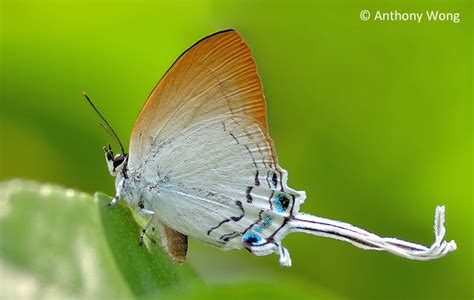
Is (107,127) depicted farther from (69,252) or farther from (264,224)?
(69,252)

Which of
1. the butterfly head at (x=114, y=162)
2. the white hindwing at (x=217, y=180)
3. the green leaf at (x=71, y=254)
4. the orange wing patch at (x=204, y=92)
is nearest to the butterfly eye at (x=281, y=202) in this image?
the white hindwing at (x=217, y=180)

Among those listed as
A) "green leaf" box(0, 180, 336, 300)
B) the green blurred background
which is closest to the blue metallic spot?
the green blurred background

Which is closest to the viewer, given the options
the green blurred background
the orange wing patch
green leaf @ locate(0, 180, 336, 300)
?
green leaf @ locate(0, 180, 336, 300)

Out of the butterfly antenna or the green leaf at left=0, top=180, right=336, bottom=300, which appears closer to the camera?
the green leaf at left=0, top=180, right=336, bottom=300

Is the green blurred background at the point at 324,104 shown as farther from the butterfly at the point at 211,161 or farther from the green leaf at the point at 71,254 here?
the green leaf at the point at 71,254

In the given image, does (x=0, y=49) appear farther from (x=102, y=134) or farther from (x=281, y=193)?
(x=281, y=193)

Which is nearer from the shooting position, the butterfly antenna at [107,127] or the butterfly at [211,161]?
the butterfly at [211,161]

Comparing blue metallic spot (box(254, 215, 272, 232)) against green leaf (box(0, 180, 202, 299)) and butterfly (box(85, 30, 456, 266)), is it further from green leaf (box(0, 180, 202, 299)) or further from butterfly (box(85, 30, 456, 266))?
green leaf (box(0, 180, 202, 299))
